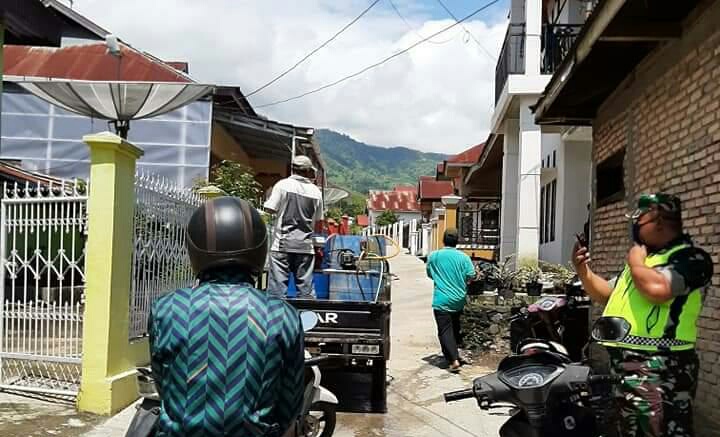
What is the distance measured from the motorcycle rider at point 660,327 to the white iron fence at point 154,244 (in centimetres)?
429

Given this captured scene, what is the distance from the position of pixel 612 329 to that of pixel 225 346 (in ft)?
7.47

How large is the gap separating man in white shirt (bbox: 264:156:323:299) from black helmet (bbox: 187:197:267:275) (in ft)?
15.9

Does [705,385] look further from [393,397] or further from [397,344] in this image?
[397,344]

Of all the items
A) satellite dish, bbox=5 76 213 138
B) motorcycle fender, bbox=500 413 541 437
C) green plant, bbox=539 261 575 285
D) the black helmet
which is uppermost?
satellite dish, bbox=5 76 213 138

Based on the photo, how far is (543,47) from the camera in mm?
14914

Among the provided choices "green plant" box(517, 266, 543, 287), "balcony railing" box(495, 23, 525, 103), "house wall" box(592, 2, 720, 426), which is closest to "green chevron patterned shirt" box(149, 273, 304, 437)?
"house wall" box(592, 2, 720, 426)

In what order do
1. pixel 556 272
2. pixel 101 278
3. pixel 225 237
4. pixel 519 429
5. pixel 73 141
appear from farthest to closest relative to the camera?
1. pixel 73 141
2. pixel 556 272
3. pixel 101 278
4. pixel 519 429
5. pixel 225 237

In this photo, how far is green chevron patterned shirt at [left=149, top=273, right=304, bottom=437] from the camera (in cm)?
237

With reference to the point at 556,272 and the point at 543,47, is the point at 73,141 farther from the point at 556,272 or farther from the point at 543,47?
the point at 556,272

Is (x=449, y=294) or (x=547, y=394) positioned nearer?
(x=547, y=394)

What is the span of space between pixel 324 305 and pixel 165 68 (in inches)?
560

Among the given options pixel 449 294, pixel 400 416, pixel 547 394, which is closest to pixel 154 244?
pixel 400 416

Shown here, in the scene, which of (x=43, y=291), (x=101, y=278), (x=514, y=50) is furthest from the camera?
(x=514, y=50)

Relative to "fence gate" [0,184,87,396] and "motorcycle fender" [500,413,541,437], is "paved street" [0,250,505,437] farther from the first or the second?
"motorcycle fender" [500,413,541,437]
